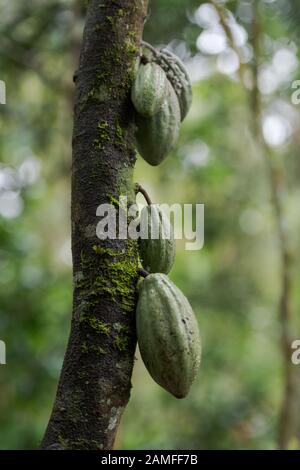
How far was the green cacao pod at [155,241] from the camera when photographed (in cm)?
128

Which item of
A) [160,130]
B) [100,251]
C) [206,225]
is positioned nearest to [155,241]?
[100,251]

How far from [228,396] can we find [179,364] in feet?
10.2

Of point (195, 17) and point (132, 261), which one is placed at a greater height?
point (195, 17)

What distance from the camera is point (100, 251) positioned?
118cm

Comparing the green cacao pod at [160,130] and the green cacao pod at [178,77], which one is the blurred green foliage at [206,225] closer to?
the green cacao pod at [178,77]

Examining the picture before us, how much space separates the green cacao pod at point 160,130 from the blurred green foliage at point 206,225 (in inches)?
51.5

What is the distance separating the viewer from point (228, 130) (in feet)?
15.9

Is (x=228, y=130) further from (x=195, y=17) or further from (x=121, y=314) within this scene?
(x=121, y=314)

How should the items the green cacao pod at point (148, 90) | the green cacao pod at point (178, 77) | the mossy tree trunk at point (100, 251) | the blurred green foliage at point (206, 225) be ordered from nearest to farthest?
the mossy tree trunk at point (100, 251), the green cacao pod at point (148, 90), the green cacao pod at point (178, 77), the blurred green foliage at point (206, 225)

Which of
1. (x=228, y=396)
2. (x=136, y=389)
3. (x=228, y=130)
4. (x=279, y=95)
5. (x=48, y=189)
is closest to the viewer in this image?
(x=279, y=95)

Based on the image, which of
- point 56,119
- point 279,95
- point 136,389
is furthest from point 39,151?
point 136,389

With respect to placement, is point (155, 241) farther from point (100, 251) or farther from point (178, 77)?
point (178, 77)

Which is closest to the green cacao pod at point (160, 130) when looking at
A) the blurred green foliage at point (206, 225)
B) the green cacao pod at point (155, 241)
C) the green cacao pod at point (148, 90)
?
the green cacao pod at point (148, 90)
